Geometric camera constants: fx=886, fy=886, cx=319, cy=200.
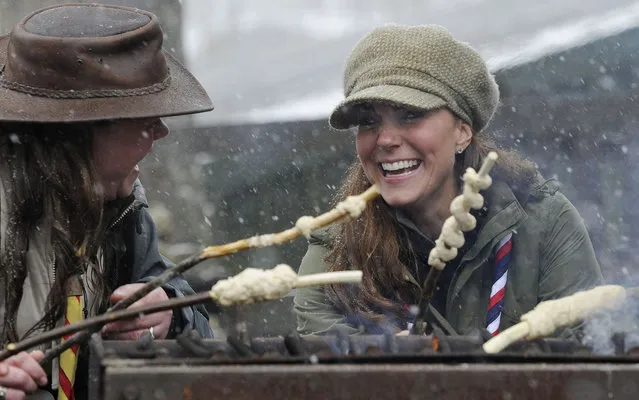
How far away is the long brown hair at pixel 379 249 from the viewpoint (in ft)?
10.3

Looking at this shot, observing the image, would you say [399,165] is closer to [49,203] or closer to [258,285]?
[49,203]

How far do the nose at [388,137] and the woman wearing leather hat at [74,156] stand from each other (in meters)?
0.61

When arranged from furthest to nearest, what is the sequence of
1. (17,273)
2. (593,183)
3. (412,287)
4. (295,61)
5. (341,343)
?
(295,61) < (593,183) < (412,287) < (17,273) < (341,343)

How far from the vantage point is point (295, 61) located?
23.0ft

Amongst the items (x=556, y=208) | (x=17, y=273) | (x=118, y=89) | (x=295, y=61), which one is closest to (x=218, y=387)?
(x=17, y=273)

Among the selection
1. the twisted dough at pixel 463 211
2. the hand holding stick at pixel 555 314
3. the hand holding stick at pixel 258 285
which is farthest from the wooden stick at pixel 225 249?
the hand holding stick at pixel 555 314

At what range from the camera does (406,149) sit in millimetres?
3107

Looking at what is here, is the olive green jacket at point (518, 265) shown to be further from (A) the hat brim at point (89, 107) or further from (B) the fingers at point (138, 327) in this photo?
(A) the hat brim at point (89, 107)

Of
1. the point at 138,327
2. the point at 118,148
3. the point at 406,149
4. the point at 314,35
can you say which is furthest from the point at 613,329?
the point at 314,35

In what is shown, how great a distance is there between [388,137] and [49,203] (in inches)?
45.6

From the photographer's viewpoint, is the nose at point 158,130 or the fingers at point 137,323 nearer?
the fingers at point 137,323

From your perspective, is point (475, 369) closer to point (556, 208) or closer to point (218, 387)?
point (218, 387)

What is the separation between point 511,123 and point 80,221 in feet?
11.4

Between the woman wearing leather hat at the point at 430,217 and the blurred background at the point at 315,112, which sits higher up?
the woman wearing leather hat at the point at 430,217
